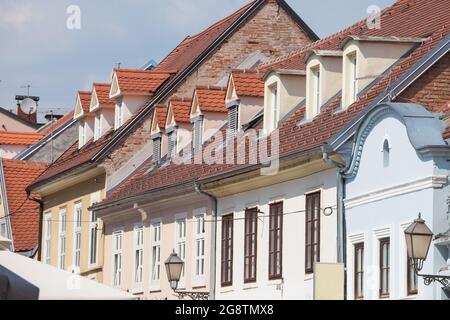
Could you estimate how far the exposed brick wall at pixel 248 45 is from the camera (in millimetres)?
43594

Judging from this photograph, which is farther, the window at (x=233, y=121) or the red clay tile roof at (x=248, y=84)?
the window at (x=233, y=121)

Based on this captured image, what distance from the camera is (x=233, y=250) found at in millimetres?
34188

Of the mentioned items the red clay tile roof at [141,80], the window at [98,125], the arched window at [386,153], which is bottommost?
the arched window at [386,153]

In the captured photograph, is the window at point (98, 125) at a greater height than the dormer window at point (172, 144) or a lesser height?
greater

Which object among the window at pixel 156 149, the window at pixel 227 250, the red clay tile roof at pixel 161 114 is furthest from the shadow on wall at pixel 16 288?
the window at pixel 156 149

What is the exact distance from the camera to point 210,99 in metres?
38.8

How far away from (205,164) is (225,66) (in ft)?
25.5

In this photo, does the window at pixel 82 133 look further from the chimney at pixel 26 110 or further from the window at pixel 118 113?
the chimney at pixel 26 110

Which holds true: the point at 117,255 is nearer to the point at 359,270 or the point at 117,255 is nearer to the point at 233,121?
the point at 233,121

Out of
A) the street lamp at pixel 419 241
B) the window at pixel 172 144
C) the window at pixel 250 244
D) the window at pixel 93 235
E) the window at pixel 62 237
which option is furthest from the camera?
the window at pixel 62 237

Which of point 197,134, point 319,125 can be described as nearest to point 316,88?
point 319,125

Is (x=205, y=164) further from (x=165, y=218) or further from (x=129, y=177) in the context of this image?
Answer: (x=129, y=177)
